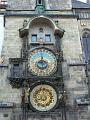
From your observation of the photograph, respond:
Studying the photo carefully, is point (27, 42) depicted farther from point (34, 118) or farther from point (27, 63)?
point (34, 118)

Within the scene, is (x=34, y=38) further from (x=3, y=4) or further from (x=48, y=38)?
(x=3, y=4)

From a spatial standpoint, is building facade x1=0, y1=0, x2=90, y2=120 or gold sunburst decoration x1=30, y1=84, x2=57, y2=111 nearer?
building facade x1=0, y1=0, x2=90, y2=120

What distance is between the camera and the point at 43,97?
13594 mm

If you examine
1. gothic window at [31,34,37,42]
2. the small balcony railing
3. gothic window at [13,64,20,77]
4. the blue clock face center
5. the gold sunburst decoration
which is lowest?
the gold sunburst decoration

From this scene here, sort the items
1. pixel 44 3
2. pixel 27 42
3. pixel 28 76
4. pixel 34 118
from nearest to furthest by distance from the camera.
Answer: pixel 34 118 → pixel 28 76 → pixel 27 42 → pixel 44 3

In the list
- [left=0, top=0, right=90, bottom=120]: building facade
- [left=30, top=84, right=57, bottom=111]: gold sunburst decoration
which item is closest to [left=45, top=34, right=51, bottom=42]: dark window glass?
[left=0, top=0, right=90, bottom=120]: building facade

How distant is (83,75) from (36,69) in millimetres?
2207

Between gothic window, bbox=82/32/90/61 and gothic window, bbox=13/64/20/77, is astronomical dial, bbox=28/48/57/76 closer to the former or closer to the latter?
gothic window, bbox=13/64/20/77

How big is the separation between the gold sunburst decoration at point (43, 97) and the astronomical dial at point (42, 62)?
0.81 metres

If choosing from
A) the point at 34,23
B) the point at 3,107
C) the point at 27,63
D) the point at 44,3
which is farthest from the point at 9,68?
the point at 44,3

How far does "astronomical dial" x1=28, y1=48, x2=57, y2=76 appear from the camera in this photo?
46.8ft

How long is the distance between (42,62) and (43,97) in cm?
179

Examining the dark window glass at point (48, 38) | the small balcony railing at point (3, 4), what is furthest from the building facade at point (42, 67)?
the small balcony railing at point (3, 4)

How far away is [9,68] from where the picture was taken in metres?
14.3
